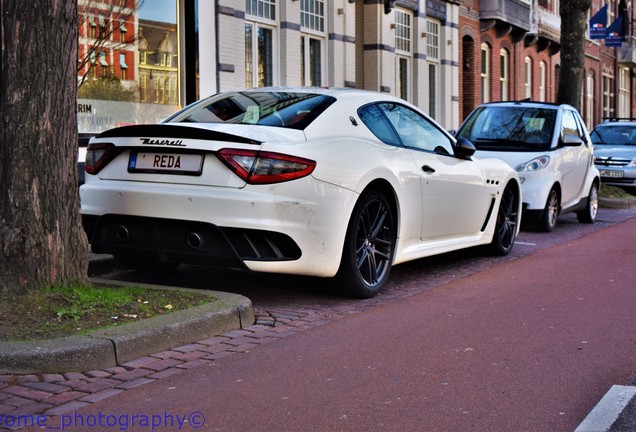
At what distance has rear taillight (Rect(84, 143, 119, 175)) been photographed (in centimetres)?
715

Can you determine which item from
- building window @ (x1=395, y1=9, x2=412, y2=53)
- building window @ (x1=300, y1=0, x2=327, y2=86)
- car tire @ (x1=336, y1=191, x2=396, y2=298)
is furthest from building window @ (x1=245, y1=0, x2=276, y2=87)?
car tire @ (x1=336, y1=191, x2=396, y2=298)

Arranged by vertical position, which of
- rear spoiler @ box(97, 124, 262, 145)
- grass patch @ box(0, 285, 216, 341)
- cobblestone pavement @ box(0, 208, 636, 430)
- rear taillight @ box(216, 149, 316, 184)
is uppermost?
rear spoiler @ box(97, 124, 262, 145)

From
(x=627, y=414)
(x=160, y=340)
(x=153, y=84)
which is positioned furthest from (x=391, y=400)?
(x=153, y=84)

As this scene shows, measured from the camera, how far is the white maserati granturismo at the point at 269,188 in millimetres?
6629

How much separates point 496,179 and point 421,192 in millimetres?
1904

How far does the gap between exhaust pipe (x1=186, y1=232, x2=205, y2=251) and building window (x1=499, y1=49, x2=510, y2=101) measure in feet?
90.8

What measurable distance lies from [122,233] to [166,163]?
0.63 m

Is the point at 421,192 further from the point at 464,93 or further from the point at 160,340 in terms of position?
the point at 464,93

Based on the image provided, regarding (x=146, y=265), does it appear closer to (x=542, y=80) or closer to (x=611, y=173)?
(x=611, y=173)

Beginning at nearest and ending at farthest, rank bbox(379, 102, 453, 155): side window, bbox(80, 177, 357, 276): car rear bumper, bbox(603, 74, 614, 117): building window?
bbox(80, 177, 357, 276): car rear bumper → bbox(379, 102, 453, 155): side window → bbox(603, 74, 614, 117): building window

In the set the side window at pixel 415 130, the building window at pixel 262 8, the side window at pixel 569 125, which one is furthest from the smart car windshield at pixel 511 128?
the building window at pixel 262 8

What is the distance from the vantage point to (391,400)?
4652 mm

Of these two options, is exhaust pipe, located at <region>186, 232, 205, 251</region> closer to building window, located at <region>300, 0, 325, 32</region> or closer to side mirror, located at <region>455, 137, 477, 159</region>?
side mirror, located at <region>455, 137, 477, 159</region>

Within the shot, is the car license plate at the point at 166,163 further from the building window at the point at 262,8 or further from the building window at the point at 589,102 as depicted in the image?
the building window at the point at 589,102
